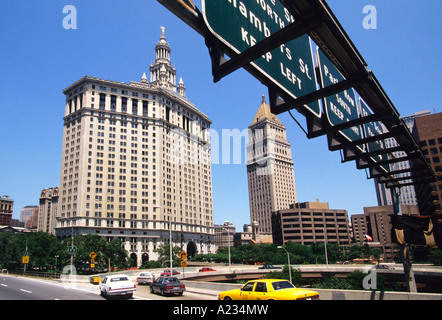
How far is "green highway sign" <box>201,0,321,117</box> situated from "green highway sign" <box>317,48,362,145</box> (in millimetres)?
507

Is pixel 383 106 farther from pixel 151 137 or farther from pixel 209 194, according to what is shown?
pixel 209 194

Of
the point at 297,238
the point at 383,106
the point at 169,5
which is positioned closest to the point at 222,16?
the point at 169,5

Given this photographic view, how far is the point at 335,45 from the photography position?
22.2 feet

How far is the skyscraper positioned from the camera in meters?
101

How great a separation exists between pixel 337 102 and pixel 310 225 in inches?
6316

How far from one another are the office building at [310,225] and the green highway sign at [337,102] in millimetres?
153845

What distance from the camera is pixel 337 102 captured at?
10523mm

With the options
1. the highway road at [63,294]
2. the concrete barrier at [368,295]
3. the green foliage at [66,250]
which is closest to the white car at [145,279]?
the highway road at [63,294]

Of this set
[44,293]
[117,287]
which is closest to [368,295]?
[117,287]

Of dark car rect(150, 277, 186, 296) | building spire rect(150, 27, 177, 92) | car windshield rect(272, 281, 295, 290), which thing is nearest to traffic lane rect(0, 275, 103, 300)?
dark car rect(150, 277, 186, 296)

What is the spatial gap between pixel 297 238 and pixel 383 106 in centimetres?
15748

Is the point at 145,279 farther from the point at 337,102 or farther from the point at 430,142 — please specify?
the point at 430,142

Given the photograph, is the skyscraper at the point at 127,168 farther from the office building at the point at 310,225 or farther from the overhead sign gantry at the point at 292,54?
the overhead sign gantry at the point at 292,54

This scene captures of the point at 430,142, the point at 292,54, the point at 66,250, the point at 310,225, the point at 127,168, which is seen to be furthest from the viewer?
the point at 310,225
